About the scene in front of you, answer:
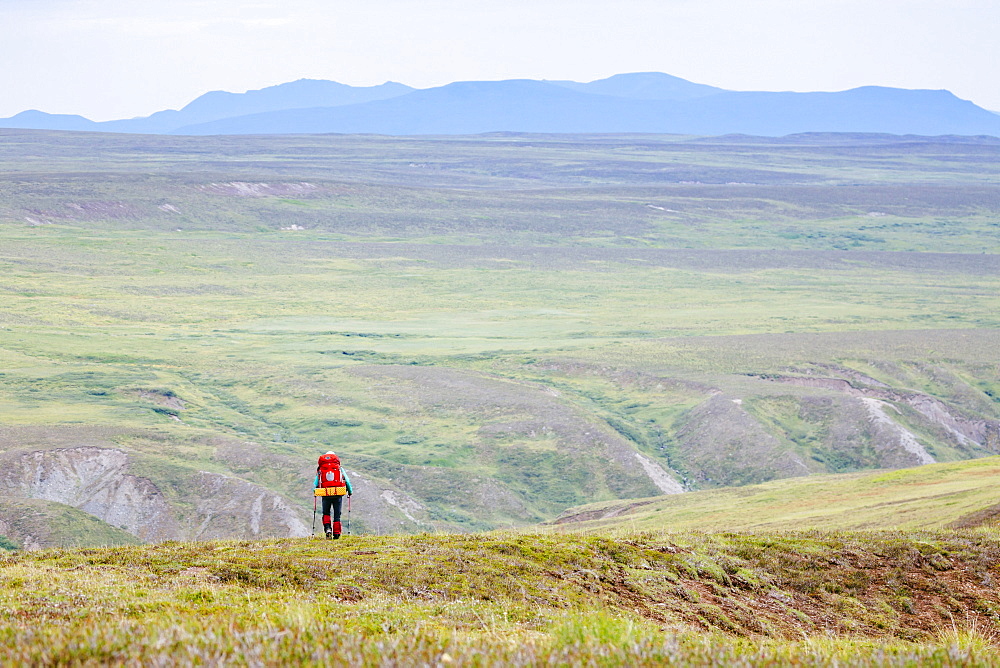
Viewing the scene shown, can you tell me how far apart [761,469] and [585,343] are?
28.8 meters

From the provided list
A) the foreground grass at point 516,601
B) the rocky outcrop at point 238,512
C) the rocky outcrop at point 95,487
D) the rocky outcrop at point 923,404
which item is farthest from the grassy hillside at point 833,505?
the rocky outcrop at point 923,404

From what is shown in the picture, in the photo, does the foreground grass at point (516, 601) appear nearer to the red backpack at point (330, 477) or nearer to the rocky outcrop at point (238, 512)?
the red backpack at point (330, 477)

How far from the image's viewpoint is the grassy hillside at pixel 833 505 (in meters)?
24.9

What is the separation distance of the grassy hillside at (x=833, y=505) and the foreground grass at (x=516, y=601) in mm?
6565

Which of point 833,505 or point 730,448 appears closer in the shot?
point 833,505

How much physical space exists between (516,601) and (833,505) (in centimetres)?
2267

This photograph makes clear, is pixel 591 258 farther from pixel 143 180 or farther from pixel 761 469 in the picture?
pixel 761 469

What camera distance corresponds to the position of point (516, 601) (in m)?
12.5

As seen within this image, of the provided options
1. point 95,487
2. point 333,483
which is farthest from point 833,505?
point 95,487

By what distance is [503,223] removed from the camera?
5999 inches

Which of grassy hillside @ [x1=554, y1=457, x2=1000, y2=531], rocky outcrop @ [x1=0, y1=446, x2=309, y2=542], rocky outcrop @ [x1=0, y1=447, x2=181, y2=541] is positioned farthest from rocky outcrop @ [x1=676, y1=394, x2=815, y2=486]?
rocky outcrop @ [x1=0, y1=447, x2=181, y2=541]

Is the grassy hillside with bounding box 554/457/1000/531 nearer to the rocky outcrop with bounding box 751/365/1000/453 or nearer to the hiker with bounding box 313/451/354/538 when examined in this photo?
the hiker with bounding box 313/451/354/538

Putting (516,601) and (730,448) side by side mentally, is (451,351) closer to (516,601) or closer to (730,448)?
(730,448)

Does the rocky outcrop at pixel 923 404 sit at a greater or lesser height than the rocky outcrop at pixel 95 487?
lesser
